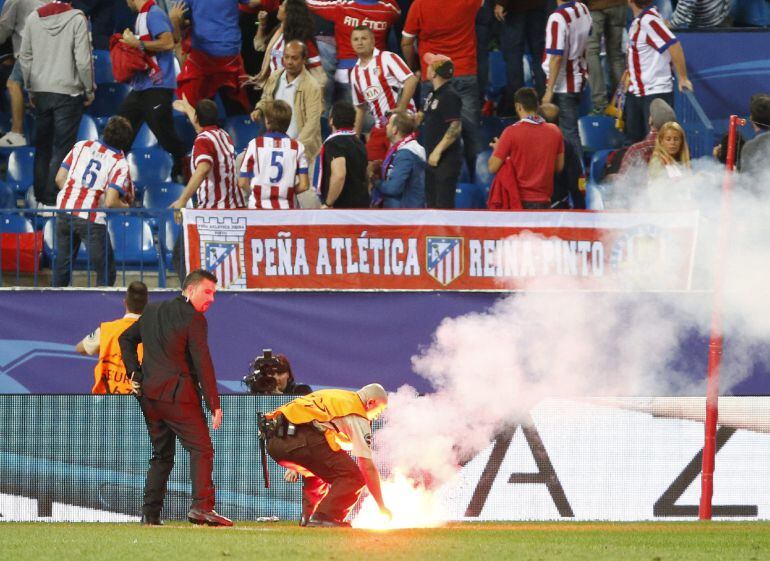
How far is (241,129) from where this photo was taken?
17.4 meters

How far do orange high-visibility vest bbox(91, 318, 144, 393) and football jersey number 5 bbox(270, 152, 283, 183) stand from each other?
2.40m

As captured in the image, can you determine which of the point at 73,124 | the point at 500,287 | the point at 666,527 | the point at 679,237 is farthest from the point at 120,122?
the point at 666,527

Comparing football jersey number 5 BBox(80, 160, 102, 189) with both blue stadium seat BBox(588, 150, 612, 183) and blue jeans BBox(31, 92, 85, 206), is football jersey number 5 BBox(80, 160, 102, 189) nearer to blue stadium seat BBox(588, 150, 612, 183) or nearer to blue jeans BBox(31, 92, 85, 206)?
→ blue jeans BBox(31, 92, 85, 206)

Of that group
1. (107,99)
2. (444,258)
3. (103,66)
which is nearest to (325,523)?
(444,258)

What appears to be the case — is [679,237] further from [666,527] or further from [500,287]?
[666,527]

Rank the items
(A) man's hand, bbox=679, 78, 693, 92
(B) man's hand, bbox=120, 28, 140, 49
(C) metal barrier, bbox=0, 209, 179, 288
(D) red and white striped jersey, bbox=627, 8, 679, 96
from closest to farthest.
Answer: (C) metal barrier, bbox=0, 209, 179, 288
(D) red and white striped jersey, bbox=627, 8, 679, 96
(A) man's hand, bbox=679, 78, 693, 92
(B) man's hand, bbox=120, 28, 140, 49

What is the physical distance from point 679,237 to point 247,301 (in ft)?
12.5

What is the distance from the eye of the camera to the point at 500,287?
13328mm

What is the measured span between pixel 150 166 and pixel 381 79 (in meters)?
2.82

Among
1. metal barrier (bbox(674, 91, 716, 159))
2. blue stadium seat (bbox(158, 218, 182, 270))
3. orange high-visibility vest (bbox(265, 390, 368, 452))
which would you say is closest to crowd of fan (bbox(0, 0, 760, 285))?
metal barrier (bbox(674, 91, 716, 159))

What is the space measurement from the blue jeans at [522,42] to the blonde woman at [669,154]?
342cm

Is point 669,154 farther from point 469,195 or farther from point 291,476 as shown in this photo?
point 291,476

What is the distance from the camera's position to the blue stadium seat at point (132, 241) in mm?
13641

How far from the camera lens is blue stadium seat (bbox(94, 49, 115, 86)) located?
1841cm
